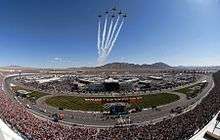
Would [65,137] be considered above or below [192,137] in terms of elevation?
below

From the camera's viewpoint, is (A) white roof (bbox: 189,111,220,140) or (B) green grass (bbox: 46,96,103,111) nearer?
(A) white roof (bbox: 189,111,220,140)

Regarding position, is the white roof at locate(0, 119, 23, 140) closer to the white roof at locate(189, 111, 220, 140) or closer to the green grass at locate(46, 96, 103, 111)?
the white roof at locate(189, 111, 220, 140)

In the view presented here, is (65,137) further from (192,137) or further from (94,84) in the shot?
(94,84)

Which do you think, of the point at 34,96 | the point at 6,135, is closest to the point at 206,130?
the point at 6,135

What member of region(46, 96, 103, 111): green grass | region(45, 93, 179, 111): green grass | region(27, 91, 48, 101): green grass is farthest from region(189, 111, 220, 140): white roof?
region(27, 91, 48, 101): green grass

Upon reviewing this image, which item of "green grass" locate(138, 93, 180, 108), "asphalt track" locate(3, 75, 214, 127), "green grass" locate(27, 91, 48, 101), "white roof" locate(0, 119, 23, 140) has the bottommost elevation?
"asphalt track" locate(3, 75, 214, 127)

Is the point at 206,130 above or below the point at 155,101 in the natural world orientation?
above

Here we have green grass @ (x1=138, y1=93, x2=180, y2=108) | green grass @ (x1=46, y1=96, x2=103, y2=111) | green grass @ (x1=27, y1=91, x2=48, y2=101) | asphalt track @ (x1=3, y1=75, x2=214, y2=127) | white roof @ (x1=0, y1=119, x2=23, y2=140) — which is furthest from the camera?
green grass @ (x1=27, y1=91, x2=48, y2=101)

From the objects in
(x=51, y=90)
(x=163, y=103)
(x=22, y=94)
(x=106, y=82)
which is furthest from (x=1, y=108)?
(x=106, y=82)

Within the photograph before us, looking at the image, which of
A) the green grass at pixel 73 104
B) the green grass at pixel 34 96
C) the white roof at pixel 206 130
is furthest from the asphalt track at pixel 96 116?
the white roof at pixel 206 130

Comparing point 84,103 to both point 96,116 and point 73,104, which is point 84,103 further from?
point 96,116

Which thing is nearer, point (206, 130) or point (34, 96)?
point (206, 130)
